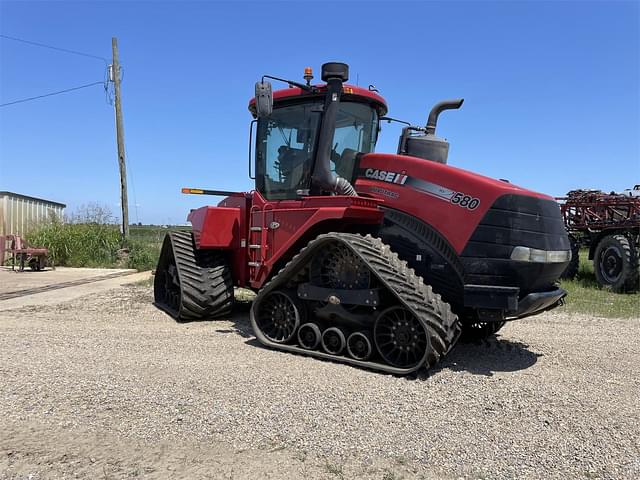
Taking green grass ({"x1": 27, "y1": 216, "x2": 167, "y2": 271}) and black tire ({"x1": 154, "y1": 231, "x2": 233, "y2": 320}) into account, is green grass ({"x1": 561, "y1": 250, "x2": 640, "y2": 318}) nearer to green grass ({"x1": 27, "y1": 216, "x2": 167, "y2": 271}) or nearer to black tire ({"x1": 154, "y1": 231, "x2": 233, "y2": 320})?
black tire ({"x1": 154, "y1": 231, "x2": 233, "y2": 320})

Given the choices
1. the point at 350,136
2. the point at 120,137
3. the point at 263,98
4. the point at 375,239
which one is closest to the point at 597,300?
the point at 350,136

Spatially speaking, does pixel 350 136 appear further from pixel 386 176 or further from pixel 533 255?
pixel 533 255

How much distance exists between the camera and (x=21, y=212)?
20.7 metres

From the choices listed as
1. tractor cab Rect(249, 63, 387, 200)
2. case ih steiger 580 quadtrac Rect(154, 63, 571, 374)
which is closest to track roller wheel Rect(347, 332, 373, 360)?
case ih steiger 580 quadtrac Rect(154, 63, 571, 374)

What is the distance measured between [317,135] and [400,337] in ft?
8.57

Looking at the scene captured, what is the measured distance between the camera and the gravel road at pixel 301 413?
3.29m

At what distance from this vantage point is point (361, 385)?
184 inches

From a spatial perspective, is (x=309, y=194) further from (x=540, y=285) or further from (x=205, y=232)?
(x=540, y=285)

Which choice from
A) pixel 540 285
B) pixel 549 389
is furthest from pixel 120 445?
pixel 540 285

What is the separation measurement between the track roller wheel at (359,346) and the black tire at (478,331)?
4.86 ft

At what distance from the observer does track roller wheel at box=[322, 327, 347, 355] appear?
5445 millimetres

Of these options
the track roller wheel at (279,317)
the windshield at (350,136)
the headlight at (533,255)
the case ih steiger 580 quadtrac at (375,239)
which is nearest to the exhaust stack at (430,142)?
the case ih steiger 580 quadtrac at (375,239)

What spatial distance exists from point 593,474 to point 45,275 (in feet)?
50.2

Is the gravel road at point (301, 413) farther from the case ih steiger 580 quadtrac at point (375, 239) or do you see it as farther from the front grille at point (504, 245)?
the front grille at point (504, 245)
